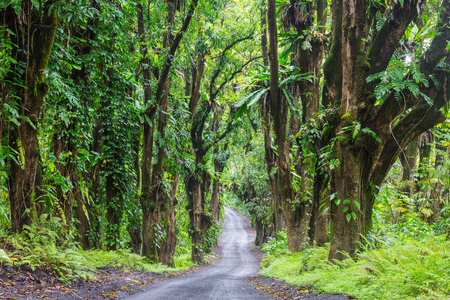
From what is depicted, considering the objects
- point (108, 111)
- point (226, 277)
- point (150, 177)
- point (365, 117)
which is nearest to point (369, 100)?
point (365, 117)

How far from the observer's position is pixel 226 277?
1323 centimetres

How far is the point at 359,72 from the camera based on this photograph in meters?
7.83

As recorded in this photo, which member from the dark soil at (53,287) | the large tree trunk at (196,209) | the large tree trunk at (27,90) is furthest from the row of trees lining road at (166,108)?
the large tree trunk at (196,209)

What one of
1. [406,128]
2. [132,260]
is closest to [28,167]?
[132,260]

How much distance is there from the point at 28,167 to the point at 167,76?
6.87 m

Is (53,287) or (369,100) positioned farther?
(369,100)

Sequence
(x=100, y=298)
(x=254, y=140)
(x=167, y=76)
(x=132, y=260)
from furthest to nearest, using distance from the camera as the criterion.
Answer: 1. (x=254, y=140)
2. (x=167, y=76)
3. (x=132, y=260)
4. (x=100, y=298)

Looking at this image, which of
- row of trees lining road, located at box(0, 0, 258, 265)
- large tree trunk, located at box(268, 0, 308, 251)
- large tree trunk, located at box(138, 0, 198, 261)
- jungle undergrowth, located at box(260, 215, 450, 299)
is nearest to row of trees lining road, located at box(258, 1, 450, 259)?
jungle undergrowth, located at box(260, 215, 450, 299)

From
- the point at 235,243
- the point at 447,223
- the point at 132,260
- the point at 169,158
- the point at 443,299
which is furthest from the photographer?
the point at 235,243

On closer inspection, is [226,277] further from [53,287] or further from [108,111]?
[53,287]

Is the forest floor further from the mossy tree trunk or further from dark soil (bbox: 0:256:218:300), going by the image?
the mossy tree trunk

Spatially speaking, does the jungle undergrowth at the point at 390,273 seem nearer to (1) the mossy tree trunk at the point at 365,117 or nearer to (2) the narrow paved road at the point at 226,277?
(1) the mossy tree trunk at the point at 365,117

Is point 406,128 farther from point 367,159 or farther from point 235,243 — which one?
point 235,243

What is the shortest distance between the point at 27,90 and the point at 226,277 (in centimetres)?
955
